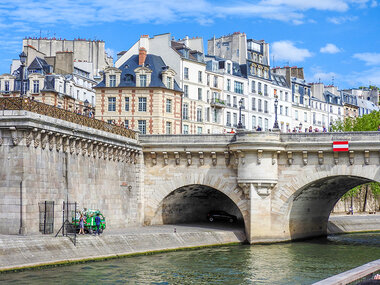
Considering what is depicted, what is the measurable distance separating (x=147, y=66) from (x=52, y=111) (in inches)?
1015

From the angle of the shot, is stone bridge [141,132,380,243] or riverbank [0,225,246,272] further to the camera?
stone bridge [141,132,380,243]

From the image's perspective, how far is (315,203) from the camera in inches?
1818

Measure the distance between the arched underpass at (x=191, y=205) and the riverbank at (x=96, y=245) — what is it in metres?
2.84

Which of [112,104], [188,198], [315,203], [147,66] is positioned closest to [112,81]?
[112,104]

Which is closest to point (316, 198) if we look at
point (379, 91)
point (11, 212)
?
point (11, 212)

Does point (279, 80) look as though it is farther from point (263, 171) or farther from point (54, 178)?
point (54, 178)

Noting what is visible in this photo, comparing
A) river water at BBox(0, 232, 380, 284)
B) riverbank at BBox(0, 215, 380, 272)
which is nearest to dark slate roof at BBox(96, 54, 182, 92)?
riverbank at BBox(0, 215, 380, 272)

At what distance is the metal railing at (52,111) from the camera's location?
30.0 m

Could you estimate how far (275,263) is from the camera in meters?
31.9

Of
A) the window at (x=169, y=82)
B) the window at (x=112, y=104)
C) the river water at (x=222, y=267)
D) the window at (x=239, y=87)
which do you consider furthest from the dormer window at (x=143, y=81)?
the river water at (x=222, y=267)

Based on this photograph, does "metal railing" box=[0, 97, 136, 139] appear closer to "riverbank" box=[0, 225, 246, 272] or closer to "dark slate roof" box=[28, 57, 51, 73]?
"riverbank" box=[0, 225, 246, 272]

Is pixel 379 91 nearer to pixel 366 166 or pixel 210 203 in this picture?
pixel 210 203

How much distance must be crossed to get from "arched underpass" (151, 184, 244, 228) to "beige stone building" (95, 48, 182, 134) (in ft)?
24.8

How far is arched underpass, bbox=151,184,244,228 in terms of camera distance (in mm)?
45562
